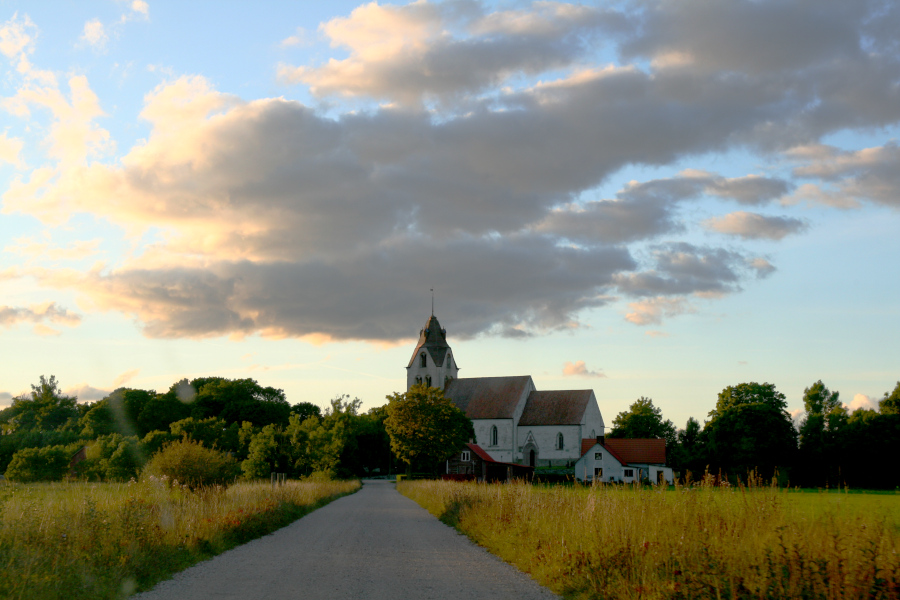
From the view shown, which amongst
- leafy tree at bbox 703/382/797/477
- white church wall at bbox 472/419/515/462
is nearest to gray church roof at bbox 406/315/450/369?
white church wall at bbox 472/419/515/462

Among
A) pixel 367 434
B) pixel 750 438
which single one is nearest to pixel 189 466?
pixel 750 438

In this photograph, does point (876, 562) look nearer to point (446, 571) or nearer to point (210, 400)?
point (446, 571)

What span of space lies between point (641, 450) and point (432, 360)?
3365 cm

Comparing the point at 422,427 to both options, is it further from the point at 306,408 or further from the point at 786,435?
the point at 306,408

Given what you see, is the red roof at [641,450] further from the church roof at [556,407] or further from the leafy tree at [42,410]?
the leafy tree at [42,410]

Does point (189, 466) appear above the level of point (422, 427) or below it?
below

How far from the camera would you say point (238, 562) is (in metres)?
12.7

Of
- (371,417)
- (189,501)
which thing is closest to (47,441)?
(371,417)

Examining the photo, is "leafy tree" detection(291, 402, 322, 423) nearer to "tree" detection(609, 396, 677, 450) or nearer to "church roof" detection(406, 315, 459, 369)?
"church roof" detection(406, 315, 459, 369)

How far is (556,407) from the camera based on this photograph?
9156cm

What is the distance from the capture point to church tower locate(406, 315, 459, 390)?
322ft

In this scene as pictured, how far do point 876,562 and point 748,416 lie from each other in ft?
222

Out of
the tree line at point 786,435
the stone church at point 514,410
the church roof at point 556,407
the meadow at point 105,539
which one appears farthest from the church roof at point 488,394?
the meadow at point 105,539

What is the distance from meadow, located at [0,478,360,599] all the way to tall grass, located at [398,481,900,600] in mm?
6169
